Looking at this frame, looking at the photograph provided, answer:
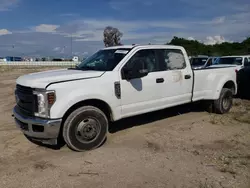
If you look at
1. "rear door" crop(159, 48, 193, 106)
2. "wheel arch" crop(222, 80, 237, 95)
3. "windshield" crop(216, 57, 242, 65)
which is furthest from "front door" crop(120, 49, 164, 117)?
"windshield" crop(216, 57, 242, 65)

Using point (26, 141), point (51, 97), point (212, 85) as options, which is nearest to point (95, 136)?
point (51, 97)

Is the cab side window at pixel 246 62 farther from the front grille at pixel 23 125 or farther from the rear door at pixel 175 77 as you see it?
the front grille at pixel 23 125

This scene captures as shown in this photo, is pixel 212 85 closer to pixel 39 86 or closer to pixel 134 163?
pixel 134 163

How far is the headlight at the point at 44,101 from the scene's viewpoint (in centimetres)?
439

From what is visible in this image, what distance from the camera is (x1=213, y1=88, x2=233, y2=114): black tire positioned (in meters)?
7.45

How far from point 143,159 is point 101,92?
138cm

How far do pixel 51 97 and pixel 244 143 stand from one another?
12.0 ft

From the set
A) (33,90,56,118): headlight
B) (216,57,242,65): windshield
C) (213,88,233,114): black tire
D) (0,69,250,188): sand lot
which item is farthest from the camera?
(216,57,242,65): windshield

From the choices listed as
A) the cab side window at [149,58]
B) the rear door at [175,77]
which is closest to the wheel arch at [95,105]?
the cab side window at [149,58]

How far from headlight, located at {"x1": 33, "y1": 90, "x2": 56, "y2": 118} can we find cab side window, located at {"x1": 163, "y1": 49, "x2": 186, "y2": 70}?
276 centimetres

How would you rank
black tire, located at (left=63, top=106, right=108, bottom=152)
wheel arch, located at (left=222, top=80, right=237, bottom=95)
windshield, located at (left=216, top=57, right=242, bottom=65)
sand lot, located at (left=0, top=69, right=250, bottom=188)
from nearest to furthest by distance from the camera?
sand lot, located at (left=0, top=69, right=250, bottom=188)
black tire, located at (left=63, top=106, right=108, bottom=152)
wheel arch, located at (left=222, top=80, right=237, bottom=95)
windshield, located at (left=216, top=57, right=242, bottom=65)

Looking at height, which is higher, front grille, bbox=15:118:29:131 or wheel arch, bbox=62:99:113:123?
wheel arch, bbox=62:99:113:123

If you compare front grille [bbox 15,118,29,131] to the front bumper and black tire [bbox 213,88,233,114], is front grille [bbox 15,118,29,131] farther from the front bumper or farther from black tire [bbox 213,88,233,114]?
black tire [bbox 213,88,233,114]

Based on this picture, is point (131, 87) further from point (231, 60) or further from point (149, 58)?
point (231, 60)
